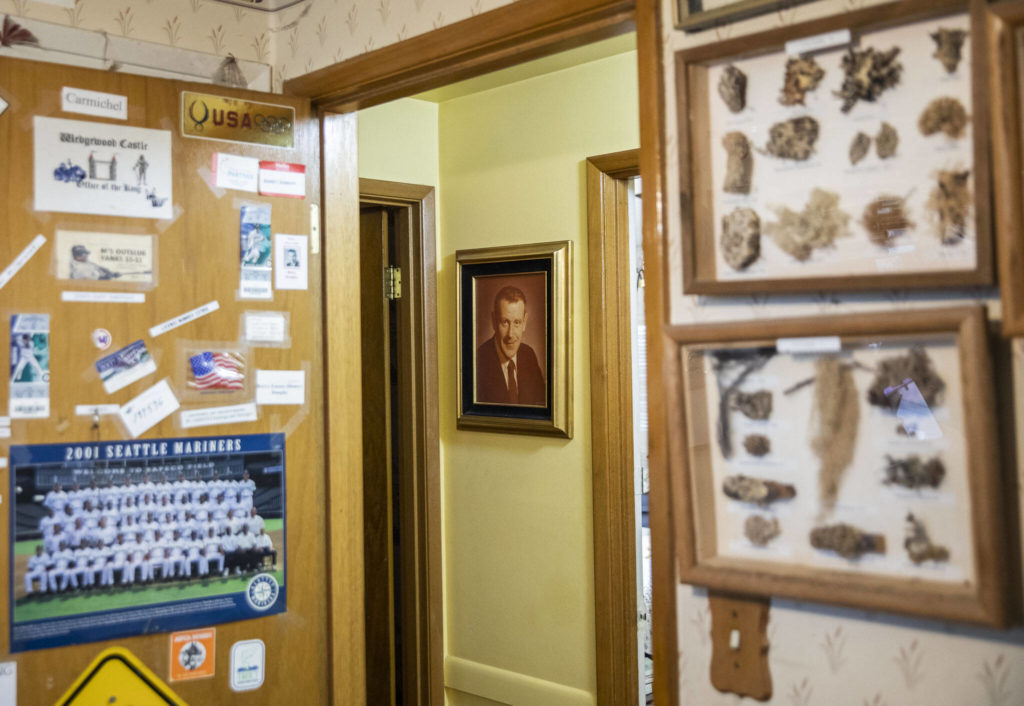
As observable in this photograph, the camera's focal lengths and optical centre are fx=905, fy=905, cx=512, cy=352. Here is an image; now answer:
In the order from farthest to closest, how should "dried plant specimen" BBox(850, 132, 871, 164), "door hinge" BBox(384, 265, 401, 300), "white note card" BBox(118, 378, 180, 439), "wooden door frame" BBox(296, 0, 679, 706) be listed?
"door hinge" BBox(384, 265, 401, 300) < "white note card" BBox(118, 378, 180, 439) < "wooden door frame" BBox(296, 0, 679, 706) < "dried plant specimen" BBox(850, 132, 871, 164)

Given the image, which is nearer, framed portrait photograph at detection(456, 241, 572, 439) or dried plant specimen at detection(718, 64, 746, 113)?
dried plant specimen at detection(718, 64, 746, 113)

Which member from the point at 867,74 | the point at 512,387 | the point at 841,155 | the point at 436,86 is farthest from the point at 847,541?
the point at 512,387

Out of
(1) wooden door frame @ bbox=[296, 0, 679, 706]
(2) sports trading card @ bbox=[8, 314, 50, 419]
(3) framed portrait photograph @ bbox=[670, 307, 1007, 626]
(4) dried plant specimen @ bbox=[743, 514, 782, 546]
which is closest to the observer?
(3) framed portrait photograph @ bbox=[670, 307, 1007, 626]

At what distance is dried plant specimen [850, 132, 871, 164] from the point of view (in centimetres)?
134

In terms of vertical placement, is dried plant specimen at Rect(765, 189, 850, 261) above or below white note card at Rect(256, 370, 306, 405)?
above

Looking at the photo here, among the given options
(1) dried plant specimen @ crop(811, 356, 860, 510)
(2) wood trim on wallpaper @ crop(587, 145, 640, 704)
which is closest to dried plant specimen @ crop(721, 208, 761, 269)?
(1) dried plant specimen @ crop(811, 356, 860, 510)

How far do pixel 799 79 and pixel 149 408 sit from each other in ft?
5.14

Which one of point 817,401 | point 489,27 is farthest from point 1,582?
point 817,401

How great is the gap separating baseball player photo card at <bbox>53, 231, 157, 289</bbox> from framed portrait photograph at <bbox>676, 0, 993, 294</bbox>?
50.4 inches

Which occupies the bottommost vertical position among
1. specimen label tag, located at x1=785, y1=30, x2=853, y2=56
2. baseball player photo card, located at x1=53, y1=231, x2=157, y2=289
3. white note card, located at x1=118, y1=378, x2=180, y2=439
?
white note card, located at x1=118, y1=378, x2=180, y2=439

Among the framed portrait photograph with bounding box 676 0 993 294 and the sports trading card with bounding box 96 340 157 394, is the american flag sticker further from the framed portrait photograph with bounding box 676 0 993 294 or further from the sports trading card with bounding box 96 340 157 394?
the framed portrait photograph with bounding box 676 0 993 294

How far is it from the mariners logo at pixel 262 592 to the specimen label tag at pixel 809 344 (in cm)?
141

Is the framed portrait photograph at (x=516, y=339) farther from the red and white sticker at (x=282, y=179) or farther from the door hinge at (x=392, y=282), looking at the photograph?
the red and white sticker at (x=282, y=179)

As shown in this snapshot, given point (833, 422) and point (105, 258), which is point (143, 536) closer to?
point (105, 258)
